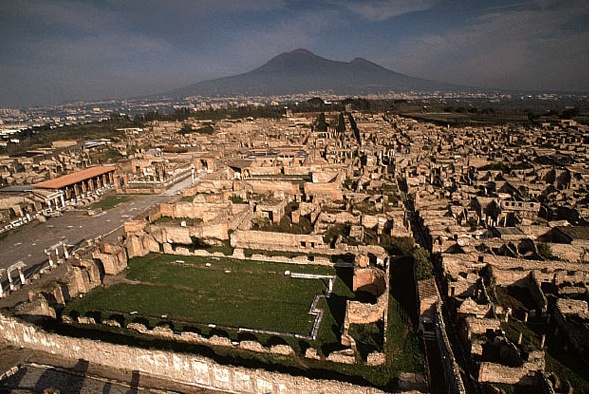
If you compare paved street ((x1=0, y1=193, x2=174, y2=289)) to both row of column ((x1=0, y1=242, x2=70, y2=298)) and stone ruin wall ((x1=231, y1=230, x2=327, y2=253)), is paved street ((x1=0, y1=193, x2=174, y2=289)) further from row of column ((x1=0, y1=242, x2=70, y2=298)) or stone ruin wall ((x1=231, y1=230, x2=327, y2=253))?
stone ruin wall ((x1=231, y1=230, x2=327, y2=253))

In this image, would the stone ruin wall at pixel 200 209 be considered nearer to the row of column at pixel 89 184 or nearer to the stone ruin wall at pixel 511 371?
the row of column at pixel 89 184

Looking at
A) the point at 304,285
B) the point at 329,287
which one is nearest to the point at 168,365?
the point at 304,285

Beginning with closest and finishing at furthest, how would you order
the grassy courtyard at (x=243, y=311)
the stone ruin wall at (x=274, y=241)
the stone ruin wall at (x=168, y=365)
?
1. the stone ruin wall at (x=168, y=365)
2. the grassy courtyard at (x=243, y=311)
3. the stone ruin wall at (x=274, y=241)

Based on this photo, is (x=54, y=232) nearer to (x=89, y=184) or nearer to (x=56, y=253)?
(x=56, y=253)

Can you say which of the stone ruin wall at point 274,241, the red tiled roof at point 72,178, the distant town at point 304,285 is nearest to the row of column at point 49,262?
the distant town at point 304,285

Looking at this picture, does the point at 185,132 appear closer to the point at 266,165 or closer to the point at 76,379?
the point at 266,165

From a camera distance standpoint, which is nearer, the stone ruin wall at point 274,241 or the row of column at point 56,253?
the row of column at point 56,253
